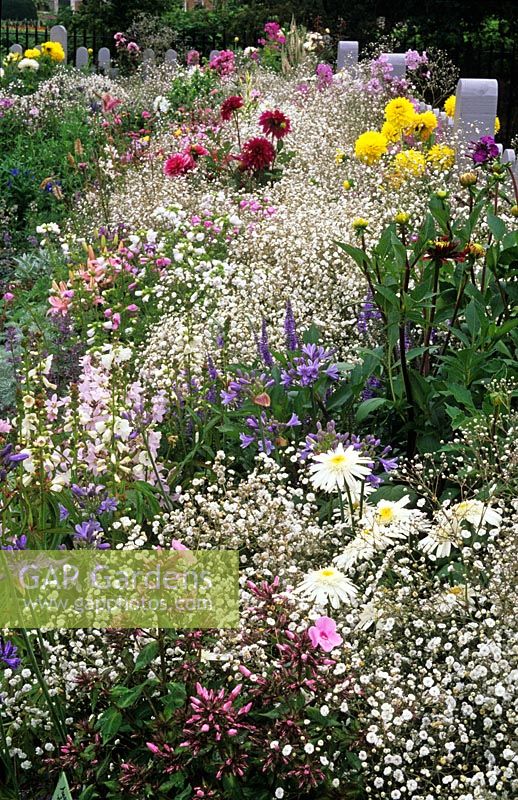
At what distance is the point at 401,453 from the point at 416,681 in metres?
1.18

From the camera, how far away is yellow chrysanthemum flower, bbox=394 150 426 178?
563 cm

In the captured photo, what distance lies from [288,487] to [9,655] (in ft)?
2.79

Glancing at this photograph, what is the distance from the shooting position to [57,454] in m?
2.94

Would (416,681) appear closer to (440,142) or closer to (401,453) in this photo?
(401,453)

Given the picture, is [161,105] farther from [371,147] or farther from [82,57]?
[82,57]

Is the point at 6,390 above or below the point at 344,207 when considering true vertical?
below

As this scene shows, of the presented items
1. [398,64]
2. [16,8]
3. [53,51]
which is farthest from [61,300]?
[16,8]

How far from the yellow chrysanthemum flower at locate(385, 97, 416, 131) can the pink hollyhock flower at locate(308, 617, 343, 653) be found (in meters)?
4.62

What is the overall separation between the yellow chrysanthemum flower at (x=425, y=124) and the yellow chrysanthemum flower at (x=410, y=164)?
22.0 inches

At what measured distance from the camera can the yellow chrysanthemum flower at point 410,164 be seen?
5.63m

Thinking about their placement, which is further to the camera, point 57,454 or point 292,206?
point 292,206

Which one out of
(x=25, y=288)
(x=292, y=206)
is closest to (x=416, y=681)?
(x=292, y=206)

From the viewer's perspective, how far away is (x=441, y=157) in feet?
19.4

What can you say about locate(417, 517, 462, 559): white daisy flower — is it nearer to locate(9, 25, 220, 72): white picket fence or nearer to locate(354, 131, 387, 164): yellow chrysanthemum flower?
locate(354, 131, 387, 164): yellow chrysanthemum flower
